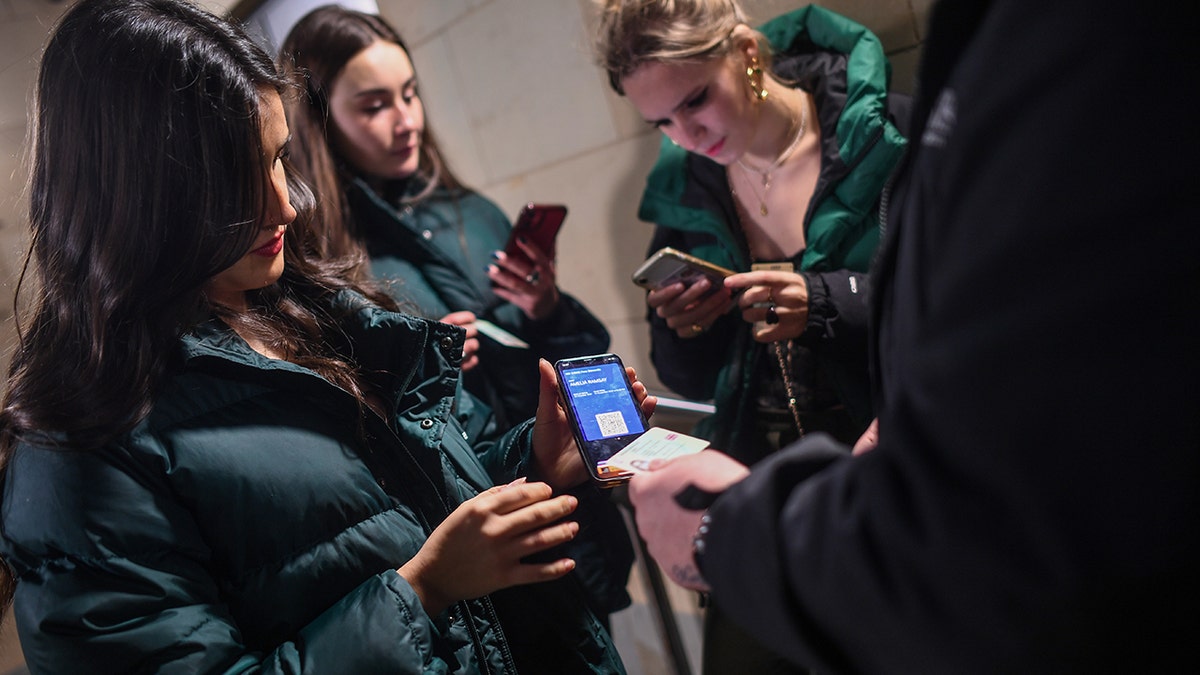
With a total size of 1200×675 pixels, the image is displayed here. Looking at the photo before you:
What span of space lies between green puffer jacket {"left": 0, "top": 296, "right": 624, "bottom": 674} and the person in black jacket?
371 millimetres

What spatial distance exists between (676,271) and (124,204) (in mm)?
688

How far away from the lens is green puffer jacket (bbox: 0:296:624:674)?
0.72m

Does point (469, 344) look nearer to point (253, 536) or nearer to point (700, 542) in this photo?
point (253, 536)

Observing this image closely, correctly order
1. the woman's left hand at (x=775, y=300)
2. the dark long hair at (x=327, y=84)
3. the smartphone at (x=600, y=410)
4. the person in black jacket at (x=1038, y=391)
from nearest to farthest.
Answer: the person in black jacket at (x=1038, y=391)
the smartphone at (x=600, y=410)
the woman's left hand at (x=775, y=300)
the dark long hair at (x=327, y=84)

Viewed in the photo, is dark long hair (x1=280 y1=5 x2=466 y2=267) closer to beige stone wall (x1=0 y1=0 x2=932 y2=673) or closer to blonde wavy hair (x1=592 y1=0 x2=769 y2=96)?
beige stone wall (x1=0 y1=0 x2=932 y2=673)

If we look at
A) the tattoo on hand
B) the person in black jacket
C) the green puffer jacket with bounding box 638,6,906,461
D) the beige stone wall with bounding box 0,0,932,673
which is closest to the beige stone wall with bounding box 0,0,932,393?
the beige stone wall with bounding box 0,0,932,673

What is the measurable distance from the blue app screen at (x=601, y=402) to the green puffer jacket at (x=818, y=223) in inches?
7.3

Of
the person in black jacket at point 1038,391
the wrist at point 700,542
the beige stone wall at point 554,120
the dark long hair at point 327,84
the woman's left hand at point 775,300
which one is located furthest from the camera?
the beige stone wall at point 554,120

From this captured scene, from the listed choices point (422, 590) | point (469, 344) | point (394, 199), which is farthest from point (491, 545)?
point (394, 199)

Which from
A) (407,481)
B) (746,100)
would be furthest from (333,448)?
(746,100)

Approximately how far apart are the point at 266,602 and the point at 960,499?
2.20ft

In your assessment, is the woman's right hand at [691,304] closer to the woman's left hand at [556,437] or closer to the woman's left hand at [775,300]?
the woman's left hand at [775,300]

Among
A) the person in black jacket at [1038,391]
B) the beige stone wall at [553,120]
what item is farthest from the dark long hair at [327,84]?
the person in black jacket at [1038,391]

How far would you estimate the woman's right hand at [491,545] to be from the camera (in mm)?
752
